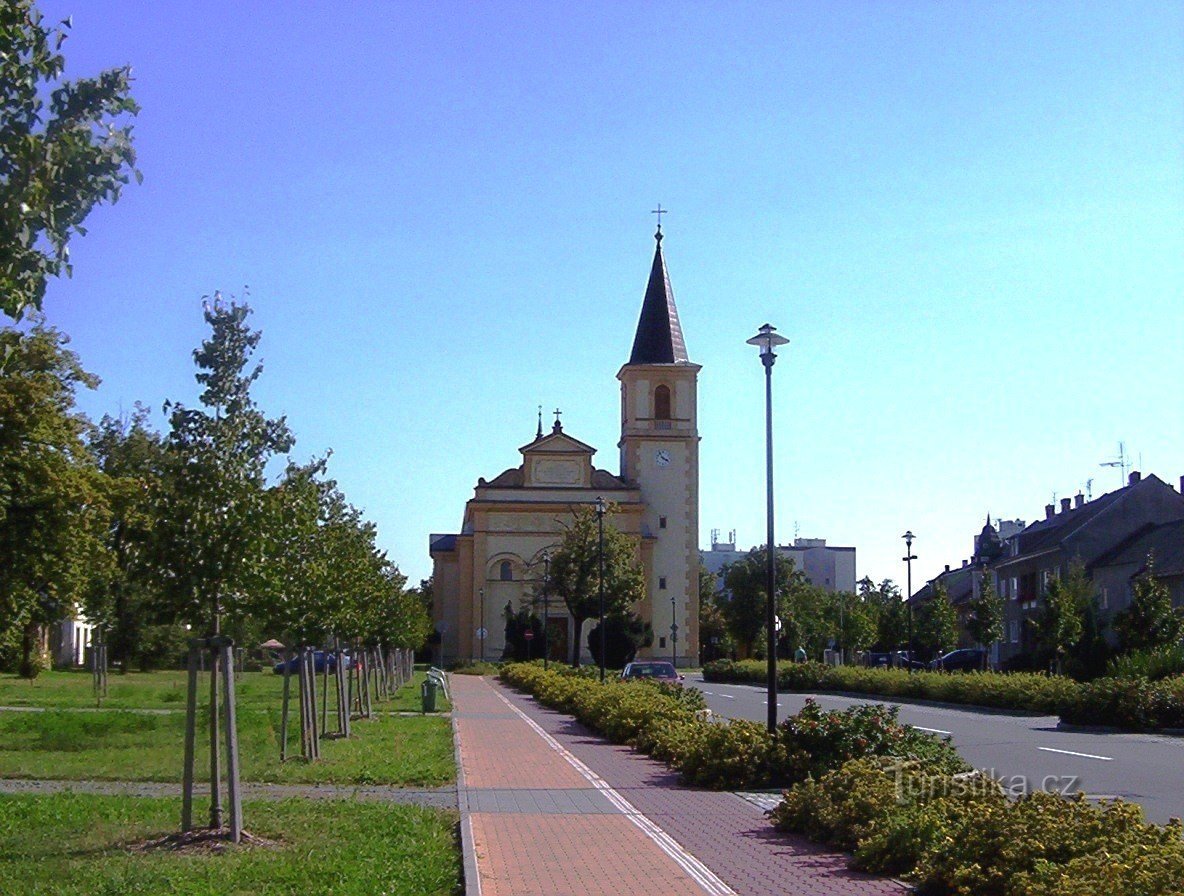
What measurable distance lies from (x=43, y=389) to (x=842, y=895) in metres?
32.0

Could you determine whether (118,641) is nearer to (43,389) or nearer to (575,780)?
(43,389)

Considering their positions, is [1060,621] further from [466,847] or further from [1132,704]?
[466,847]

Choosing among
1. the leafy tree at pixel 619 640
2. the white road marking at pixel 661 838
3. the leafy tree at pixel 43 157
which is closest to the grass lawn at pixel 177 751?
the white road marking at pixel 661 838

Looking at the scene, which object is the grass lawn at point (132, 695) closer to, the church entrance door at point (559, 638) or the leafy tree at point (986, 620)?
the leafy tree at point (986, 620)

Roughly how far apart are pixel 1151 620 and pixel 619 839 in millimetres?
30686

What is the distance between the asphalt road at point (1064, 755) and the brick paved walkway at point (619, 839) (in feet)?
13.5

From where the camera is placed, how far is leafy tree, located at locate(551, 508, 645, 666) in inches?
2581

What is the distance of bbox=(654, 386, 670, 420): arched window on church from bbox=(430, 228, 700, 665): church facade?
65mm

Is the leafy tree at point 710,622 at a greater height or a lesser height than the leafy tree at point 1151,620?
lesser

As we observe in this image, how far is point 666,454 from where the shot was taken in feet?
299

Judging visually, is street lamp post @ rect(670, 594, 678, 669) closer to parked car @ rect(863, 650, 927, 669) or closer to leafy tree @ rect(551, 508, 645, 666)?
parked car @ rect(863, 650, 927, 669)

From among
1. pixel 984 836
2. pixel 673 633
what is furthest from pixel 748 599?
pixel 984 836

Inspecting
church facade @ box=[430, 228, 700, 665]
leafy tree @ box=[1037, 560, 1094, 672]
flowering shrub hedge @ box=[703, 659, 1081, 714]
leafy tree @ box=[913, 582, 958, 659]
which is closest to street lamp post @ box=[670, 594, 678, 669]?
church facade @ box=[430, 228, 700, 665]

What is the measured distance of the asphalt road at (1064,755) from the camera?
55.9 feet
